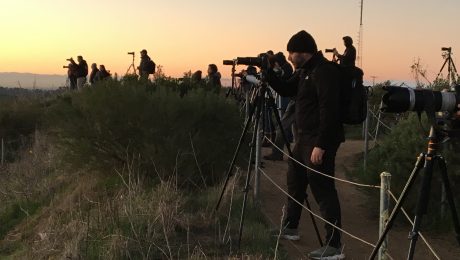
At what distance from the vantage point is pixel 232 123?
8023mm

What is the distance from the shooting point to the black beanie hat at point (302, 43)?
16.2 feet

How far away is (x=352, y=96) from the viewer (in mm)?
4672

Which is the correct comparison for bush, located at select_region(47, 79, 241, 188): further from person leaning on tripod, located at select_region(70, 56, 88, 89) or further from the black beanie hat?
person leaning on tripod, located at select_region(70, 56, 88, 89)

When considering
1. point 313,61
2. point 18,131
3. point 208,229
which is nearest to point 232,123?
point 208,229

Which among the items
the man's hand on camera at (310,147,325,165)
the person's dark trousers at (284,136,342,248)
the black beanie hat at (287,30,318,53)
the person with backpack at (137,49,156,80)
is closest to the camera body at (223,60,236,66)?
the black beanie hat at (287,30,318,53)

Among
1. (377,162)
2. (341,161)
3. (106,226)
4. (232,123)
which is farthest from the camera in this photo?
(341,161)

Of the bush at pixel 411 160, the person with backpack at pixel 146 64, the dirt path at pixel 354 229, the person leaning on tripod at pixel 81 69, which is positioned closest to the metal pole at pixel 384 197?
the dirt path at pixel 354 229

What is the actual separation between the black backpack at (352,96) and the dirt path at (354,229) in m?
1.34

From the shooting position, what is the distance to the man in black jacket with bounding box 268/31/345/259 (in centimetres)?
467

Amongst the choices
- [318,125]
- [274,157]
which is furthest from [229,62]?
[274,157]

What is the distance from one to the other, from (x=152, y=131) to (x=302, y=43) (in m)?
3.00

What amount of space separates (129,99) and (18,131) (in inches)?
424

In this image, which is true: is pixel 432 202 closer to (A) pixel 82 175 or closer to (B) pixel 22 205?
(A) pixel 82 175

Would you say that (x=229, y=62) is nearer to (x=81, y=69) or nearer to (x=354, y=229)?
(x=354, y=229)
